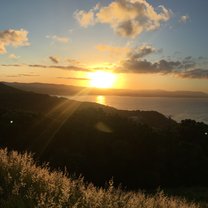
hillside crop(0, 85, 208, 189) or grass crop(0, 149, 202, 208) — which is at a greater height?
grass crop(0, 149, 202, 208)

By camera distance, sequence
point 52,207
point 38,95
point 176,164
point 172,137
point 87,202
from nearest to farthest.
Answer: point 52,207 < point 87,202 < point 176,164 < point 172,137 < point 38,95

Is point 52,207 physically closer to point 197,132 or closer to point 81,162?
point 81,162

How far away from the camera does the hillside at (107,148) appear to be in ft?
124

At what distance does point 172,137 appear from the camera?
50.2 metres

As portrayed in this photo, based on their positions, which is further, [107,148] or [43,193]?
[107,148]

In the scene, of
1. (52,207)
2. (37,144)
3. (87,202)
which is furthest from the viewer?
(37,144)

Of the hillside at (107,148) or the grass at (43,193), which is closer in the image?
the grass at (43,193)

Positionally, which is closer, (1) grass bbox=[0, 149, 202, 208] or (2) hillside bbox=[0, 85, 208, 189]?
(1) grass bbox=[0, 149, 202, 208]

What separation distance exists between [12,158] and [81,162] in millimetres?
26808

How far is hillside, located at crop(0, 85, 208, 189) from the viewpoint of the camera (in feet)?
124

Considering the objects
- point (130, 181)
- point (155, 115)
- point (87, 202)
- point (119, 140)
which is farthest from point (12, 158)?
point (155, 115)

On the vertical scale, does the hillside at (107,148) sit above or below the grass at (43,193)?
below

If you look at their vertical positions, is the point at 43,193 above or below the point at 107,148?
above

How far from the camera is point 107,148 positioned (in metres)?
41.4
